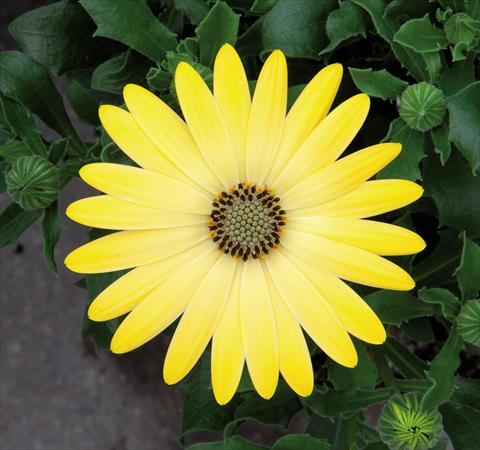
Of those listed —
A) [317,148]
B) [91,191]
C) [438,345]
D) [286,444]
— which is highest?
[317,148]

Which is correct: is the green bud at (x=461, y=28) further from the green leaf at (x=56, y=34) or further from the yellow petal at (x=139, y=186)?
the green leaf at (x=56, y=34)

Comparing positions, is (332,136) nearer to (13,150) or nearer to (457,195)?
(457,195)

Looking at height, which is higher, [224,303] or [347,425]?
[224,303]

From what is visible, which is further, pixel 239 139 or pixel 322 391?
pixel 322 391

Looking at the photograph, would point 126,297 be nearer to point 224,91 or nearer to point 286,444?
point 224,91

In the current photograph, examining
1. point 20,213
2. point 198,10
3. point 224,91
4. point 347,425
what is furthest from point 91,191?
point 224,91
